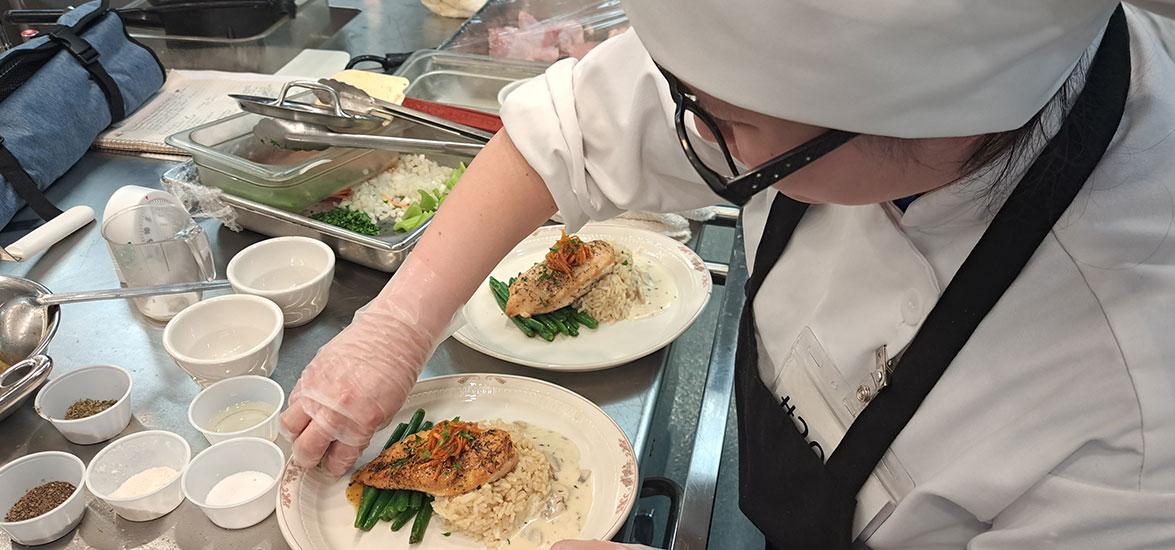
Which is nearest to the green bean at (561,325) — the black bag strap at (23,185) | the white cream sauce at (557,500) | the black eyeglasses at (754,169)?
the white cream sauce at (557,500)

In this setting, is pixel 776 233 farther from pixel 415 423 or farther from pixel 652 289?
pixel 415 423

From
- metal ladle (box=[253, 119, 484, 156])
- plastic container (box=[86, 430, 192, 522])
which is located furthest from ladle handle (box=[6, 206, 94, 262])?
plastic container (box=[86, 430, 192, 522])

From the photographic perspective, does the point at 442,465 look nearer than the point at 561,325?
Yes

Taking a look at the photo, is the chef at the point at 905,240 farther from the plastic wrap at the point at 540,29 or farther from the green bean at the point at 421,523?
the plastic wrap at the point at 540,29

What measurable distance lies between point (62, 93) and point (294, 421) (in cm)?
178

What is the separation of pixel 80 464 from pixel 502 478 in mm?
783

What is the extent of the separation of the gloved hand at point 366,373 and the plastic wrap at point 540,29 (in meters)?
1.69

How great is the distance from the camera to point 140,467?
1531mm

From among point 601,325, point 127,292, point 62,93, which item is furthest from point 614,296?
point 62,93

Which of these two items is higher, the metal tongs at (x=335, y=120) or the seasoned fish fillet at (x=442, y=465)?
the metal tongs at (x=335, y=120)

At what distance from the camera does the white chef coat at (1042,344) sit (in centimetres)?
94

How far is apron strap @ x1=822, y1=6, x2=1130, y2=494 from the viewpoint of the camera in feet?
3.13

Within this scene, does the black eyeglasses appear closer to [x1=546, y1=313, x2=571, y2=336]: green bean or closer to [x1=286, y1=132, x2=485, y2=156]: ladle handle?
[x1=546, y1=313, x2=571, y2=336]: green bean

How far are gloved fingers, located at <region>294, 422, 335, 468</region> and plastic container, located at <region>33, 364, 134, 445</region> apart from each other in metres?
0.47
